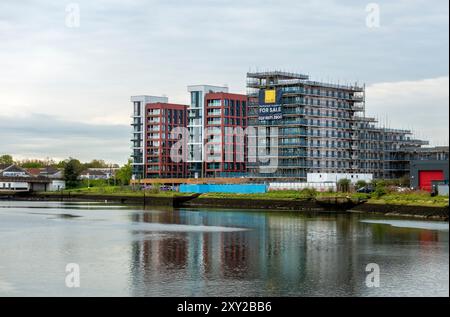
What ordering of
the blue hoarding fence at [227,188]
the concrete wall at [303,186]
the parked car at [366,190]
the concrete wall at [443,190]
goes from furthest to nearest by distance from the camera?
the blue hoarding fence at [227,188] < the concrete wall at [303,186] < the parked car at [366,190] < the concrete wall at [443,190]

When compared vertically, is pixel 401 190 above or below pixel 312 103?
below

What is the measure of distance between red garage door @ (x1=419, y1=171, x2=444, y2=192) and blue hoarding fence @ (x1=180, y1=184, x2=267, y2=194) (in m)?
31.6

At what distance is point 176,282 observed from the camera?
149 ft

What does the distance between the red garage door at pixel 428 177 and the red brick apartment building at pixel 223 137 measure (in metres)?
61.3

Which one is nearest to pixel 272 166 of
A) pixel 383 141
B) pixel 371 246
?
pixel 383 141

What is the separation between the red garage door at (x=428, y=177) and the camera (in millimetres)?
122500

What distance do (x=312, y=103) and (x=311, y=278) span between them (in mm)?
111343

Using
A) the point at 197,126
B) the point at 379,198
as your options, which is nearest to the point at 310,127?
the point at 197,126

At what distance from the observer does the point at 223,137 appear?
18100 centimetres

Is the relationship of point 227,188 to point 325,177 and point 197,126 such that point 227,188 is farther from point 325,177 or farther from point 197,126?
point 197,126

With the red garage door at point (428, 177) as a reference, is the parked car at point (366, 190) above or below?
below

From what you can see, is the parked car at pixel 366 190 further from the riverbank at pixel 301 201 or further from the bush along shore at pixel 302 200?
the riverbank at pixel 301 201

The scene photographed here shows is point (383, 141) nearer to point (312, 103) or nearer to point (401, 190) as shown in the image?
point (312, 103)

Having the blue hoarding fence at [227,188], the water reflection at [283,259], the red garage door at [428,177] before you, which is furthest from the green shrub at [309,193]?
the water reflection at [283,259]
